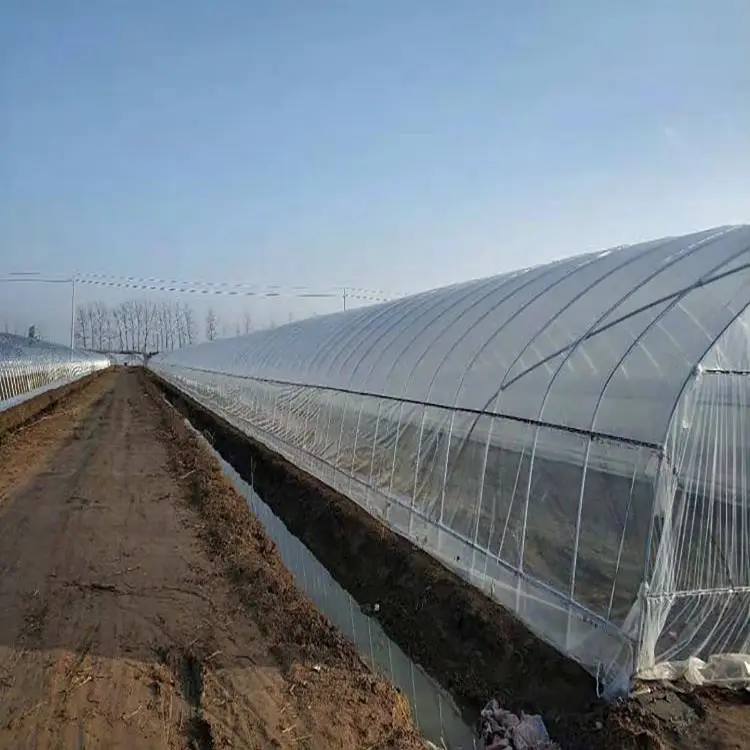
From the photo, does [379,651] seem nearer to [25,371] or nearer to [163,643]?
[163,643]

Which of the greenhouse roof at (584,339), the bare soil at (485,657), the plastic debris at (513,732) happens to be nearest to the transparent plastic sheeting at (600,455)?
the greenhouse roof at (584,339)

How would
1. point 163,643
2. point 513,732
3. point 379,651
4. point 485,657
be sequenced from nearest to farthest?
point 513,732, point 163,643, point 485,657, point 379,651

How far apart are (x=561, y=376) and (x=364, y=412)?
229 inches

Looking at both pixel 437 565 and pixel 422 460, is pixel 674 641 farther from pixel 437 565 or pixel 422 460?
pixel 422 460

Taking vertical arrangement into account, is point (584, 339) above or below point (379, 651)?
above

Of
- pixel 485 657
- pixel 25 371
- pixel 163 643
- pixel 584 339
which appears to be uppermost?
pixel 584 339

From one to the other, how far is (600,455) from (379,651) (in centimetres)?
343

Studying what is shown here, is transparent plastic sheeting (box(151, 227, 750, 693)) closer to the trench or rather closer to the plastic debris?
the plastic debris

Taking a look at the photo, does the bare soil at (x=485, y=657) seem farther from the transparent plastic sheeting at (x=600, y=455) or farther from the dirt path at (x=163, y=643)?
the dirt path at (x=163, y=643)

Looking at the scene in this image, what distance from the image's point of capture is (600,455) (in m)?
6.98

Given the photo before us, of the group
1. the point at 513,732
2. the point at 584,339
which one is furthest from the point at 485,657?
the point at 584,339

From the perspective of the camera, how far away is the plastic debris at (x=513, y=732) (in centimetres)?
575

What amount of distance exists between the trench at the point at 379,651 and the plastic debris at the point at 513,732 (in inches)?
11.7

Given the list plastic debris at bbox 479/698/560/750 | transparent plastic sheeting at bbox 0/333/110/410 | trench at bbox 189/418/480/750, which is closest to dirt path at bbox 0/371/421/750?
trench at bbox 189/418/480/750
